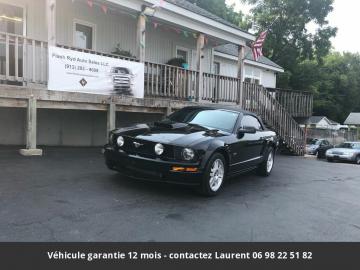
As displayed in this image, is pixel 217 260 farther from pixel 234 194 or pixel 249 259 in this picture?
pixel 234 194

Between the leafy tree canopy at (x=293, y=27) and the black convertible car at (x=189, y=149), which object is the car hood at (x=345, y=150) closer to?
the black convertible car at (x=189, y=149)

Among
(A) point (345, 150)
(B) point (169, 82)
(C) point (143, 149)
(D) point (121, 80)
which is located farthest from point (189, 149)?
(A) point (345, 150)

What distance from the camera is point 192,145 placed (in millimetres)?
5691

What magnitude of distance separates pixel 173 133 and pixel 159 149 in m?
0.49

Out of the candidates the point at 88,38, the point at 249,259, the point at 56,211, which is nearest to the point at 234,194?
the point at 249,259

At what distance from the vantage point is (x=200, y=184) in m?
5.87

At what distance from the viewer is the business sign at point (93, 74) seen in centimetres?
830

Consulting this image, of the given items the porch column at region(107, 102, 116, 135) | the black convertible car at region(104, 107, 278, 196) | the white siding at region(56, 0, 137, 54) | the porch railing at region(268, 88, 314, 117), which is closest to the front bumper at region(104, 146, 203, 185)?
the black convertible car at region(104, 107, 278, 196)

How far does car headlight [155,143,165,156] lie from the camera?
5695 mm

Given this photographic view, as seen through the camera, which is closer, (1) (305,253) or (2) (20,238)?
(2) (20,238)

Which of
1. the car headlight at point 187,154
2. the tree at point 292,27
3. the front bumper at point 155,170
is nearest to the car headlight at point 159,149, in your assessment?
Answer: the front bumper at point 155,170

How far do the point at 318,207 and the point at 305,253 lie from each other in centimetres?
227

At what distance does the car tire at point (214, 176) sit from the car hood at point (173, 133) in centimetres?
39

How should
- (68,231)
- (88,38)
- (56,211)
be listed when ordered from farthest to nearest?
(88,38), (56,211), (68,231)
